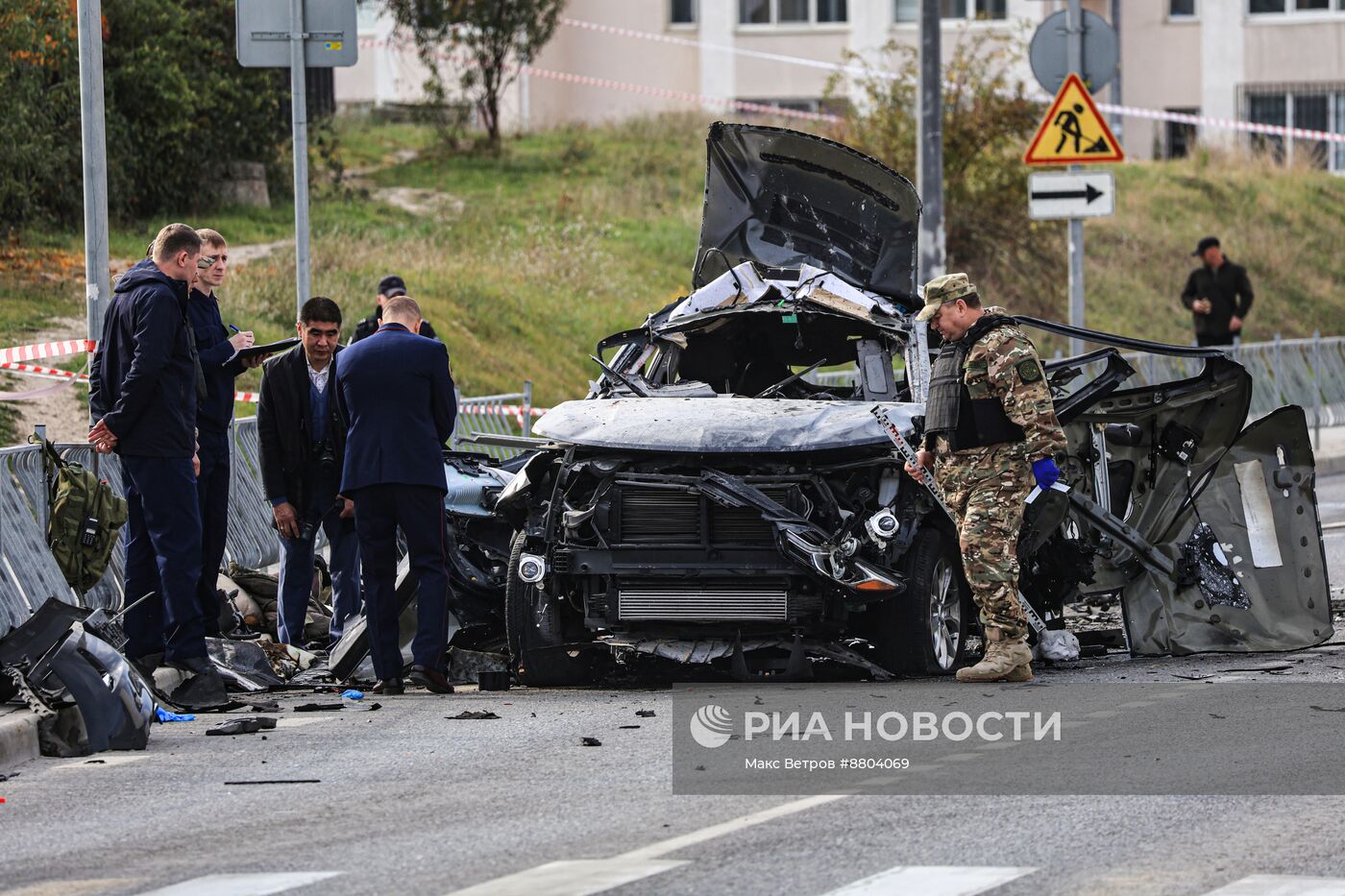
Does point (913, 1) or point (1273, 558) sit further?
point (913, 1)

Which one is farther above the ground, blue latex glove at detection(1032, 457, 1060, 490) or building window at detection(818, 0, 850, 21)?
building window at detection(818, 0, 850, 21)

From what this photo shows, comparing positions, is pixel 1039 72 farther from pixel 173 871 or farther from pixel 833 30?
pixel 833 30

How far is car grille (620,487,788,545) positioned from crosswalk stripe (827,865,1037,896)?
11.9 feet

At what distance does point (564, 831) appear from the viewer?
667cm

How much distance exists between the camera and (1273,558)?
10961 millimetres

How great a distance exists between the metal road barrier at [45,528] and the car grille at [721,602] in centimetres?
268

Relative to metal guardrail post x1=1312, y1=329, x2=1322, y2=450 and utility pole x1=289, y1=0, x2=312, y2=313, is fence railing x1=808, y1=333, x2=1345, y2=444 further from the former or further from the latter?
utility pole x1=289, y1=0, x2=312, y2=313

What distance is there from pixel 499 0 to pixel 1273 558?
2501cm

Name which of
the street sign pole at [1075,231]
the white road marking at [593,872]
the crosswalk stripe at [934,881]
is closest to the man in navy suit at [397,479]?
the white road marking at [593,872]

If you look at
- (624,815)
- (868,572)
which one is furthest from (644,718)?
(624,815)

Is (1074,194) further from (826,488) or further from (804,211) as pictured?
(826,488)

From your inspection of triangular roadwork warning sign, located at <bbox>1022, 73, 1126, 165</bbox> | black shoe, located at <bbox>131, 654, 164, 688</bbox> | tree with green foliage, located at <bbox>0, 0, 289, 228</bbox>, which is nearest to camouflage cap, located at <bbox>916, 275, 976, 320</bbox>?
black shoe, located at <bbox>131, 654, 164, 688</bbox>

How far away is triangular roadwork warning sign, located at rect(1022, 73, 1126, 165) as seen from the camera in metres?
18.2

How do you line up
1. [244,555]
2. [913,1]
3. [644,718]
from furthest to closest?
[913,1]
[244,555]
[644,718]
